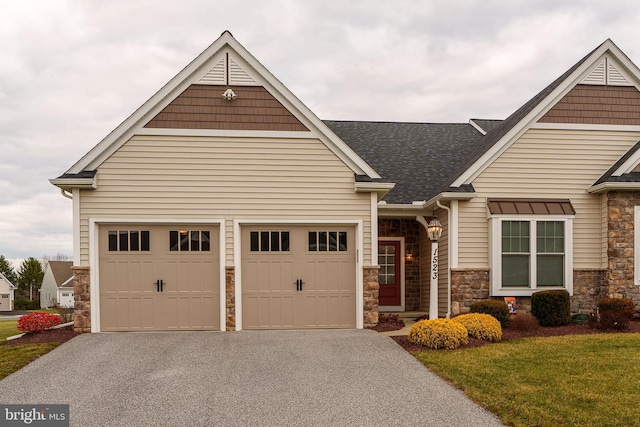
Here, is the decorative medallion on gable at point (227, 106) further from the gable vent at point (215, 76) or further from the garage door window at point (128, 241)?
the garage door window at point (128, 241)

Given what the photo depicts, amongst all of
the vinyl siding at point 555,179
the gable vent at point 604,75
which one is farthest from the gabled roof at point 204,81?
the gable vent at point 604,75

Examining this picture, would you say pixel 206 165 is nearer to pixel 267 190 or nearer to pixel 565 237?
pixel 267 190

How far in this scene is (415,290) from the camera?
52.5ft

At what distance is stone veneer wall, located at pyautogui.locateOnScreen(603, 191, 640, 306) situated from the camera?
41.0 feet

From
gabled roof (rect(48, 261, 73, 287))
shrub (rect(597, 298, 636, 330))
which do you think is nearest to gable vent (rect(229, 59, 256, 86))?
shrub (rect(597, 298, 636, 330))

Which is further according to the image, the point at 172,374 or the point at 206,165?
the point at 206,165

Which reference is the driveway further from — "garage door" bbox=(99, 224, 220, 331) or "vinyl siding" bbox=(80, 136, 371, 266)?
"vinyl siding" bbox=(80, 136, 371, 266)

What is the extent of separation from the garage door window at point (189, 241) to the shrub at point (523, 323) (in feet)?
21.8

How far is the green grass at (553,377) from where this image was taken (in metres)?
6.05

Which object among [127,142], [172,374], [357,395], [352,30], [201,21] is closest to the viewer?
[357,395]

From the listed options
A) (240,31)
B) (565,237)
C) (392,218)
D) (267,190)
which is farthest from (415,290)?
(240,31)

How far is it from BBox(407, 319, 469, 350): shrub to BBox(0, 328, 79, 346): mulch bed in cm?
686

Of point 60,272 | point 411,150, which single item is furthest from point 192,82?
point 60,272

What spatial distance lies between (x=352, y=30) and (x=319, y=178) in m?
6.84
